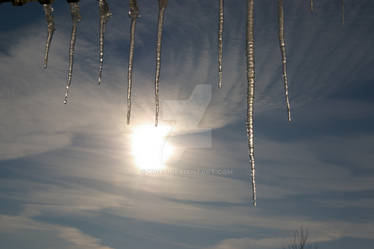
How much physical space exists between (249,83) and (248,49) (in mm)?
782

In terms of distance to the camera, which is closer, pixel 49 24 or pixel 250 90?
pixel 250 90

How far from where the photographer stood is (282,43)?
7.82 m

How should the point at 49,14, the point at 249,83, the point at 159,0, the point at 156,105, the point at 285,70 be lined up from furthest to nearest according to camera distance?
1. the point at 49,14
2. the point at 159,0
3. the point at 156,105
4. the point at 285,70
5. the point at 249,83

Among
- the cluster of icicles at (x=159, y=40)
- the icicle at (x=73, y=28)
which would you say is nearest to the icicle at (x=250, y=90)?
the cluster of icicles at (x=159, y=40)

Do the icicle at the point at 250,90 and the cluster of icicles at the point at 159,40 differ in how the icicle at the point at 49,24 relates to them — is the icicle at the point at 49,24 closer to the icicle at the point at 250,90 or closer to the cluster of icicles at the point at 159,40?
the cluster of icicles at the point at 159,40

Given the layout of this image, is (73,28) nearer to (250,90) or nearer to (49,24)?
(49,24)

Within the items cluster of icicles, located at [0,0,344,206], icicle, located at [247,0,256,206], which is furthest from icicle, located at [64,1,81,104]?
icicle, located at [247,0,256,206]

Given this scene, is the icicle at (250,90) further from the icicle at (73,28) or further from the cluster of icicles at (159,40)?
the icicle at (73,28)

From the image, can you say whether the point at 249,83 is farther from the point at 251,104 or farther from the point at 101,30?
the point at 101,30

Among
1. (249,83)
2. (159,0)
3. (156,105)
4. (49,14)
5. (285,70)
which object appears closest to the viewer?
(249,83)

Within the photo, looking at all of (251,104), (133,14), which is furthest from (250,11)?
(133,14)

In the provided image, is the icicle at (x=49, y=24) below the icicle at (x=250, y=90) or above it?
above

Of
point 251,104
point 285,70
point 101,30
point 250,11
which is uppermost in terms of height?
point 101,30

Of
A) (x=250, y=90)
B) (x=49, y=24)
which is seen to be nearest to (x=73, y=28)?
(x=49, y=24)
